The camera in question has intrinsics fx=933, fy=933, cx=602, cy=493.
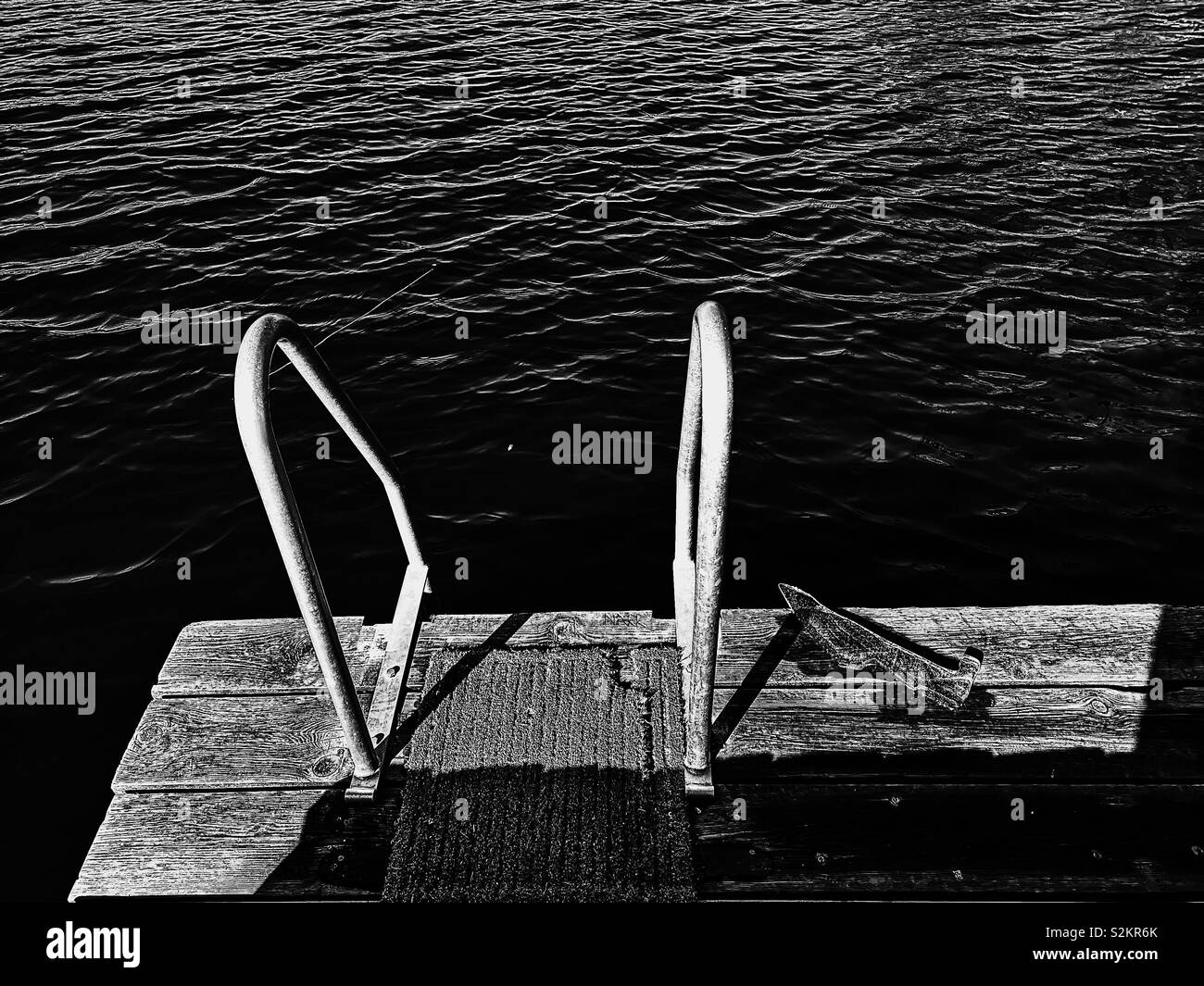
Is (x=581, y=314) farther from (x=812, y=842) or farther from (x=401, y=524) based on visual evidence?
(x=812, y=842)

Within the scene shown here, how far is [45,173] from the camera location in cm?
1187

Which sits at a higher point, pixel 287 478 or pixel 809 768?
pixel 287 478

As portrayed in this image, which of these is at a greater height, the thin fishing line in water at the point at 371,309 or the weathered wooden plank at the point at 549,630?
the thin fishing line in water at the point at 371,309

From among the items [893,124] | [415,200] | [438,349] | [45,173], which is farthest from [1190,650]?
[45,173]

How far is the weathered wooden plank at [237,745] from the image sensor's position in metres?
3.53

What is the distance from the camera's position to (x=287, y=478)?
Result: 2.89 metres

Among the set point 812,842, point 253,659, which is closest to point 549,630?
point 253,659

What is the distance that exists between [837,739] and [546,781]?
3.75 feet

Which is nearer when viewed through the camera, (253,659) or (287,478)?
(287,478)

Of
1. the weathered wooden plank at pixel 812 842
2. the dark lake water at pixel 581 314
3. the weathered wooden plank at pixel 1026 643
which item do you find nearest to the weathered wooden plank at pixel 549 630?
the weathered wooden plank at pixel 1026 643

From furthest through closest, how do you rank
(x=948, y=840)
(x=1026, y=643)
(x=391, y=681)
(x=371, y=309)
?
1. (x=371, y=309)
2. (x=1026, y=643)
3. (x=391, y=681)
4. (x=948, y=840)

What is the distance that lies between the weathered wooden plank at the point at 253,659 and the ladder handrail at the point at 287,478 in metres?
0.59

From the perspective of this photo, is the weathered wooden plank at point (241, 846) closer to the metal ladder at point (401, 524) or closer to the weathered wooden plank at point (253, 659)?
the metal ladder at point (401, 524)

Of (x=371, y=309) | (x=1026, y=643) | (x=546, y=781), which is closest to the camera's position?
(x=546, y=781)
